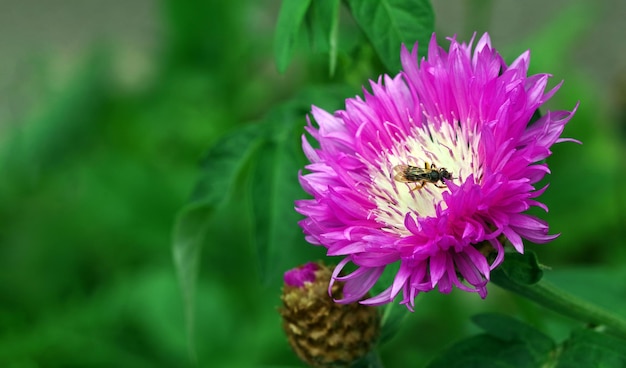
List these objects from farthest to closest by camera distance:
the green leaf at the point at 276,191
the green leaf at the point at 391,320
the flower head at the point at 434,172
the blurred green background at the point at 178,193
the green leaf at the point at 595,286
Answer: the blurred green background at the point at 178,193, the green leaf at the point at 595,286, the green leaf at the point at 276,191, the green leaf at the point at 391,320, the flower head at the point at 434,172

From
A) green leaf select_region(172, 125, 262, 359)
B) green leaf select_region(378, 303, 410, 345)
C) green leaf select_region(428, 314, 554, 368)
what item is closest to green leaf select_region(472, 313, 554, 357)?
green leaf select_region(428, 314, 554, 368)

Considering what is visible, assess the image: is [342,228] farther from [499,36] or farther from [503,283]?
[499,36]

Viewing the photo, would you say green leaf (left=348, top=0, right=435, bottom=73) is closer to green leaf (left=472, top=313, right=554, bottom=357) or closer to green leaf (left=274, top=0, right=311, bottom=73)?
green leaf (left=274, top=0, right=311, bottom=73)

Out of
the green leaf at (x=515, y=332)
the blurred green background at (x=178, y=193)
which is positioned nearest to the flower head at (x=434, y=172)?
the green leaf at (x=515, y=332)

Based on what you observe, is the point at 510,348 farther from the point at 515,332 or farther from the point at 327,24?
the point at 327,24

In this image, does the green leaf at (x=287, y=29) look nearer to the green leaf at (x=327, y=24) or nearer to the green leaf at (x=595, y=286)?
the green leaf at (x=327, y=24)

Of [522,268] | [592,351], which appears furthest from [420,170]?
[592,351]

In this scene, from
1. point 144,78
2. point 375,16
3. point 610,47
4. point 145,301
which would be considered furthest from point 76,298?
point 610,47
